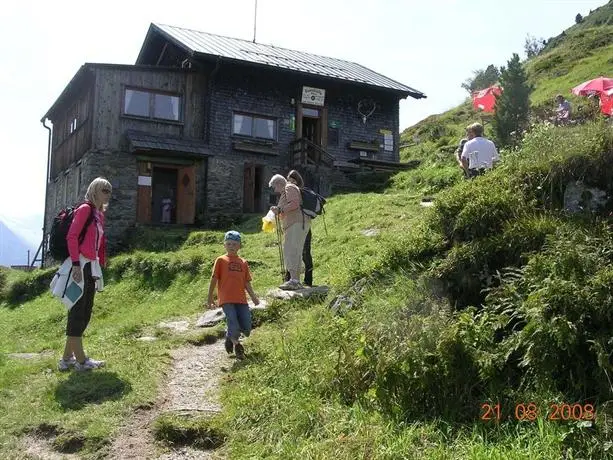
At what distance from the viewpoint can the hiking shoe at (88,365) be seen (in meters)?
6.42

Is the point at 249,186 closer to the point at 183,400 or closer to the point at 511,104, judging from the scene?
the point at 511,104

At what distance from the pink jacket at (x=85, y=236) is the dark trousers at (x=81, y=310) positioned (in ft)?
0.60

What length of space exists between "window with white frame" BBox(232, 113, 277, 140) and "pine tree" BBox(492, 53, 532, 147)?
8.61m

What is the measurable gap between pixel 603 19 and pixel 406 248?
261ft

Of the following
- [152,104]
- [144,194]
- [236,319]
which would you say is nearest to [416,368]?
[236,319]

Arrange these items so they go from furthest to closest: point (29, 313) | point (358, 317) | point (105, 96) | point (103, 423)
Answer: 1. point (105, 96)
2. point (29, 313)
3. point (358, 317)
4. point (103, 423)

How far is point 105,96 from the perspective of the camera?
20.5m

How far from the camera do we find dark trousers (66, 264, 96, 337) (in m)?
6.39

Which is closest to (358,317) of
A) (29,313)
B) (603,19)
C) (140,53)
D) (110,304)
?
(110,304)

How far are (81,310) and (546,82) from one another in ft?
134

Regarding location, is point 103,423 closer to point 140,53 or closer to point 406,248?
point 406,248

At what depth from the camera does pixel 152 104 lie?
2123 cm

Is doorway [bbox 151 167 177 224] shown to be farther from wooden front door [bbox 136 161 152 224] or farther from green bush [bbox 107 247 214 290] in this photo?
green bush [bbox 107 247 214 290]
